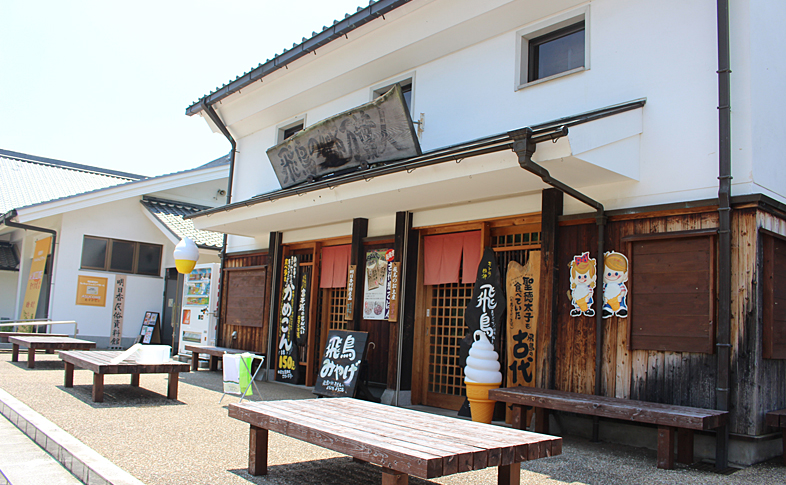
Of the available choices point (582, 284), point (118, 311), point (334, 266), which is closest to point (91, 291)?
point (118, 311)

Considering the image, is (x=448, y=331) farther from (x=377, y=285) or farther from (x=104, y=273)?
(x=104, y=273)

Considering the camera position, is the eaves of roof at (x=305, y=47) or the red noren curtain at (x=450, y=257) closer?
the red noren curtain at (x=450, y=257)

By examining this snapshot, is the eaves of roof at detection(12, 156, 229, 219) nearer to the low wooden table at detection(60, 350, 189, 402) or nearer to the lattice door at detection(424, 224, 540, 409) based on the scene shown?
the low wooden table at detection(60, 350, 189, 402)

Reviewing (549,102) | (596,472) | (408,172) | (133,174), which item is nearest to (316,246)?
(408,172)

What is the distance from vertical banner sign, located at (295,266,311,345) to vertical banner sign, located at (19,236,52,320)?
35.9 ft

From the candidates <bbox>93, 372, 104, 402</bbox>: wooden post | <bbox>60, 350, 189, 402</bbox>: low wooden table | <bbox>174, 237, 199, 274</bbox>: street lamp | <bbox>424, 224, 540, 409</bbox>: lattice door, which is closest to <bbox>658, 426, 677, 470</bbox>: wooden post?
<bbox>424, 224, 540, 409</bbox>: lattice door

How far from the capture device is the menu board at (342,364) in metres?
8.84

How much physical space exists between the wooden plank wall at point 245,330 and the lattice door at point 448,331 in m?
4.20

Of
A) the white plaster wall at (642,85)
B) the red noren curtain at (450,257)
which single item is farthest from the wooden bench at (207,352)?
the white plaster wall at (642,85)

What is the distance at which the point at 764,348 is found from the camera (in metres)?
5.65

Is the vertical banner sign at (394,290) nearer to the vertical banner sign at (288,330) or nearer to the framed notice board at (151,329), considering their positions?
the vertical banner sign at (288,330)

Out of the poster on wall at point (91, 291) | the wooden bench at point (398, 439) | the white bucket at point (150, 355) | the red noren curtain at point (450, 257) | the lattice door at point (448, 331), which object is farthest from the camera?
the poster on wall at point (91, 291)

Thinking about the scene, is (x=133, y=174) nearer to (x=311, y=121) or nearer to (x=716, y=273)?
(x=311, y=121)

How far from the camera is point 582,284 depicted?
664 centimetres
